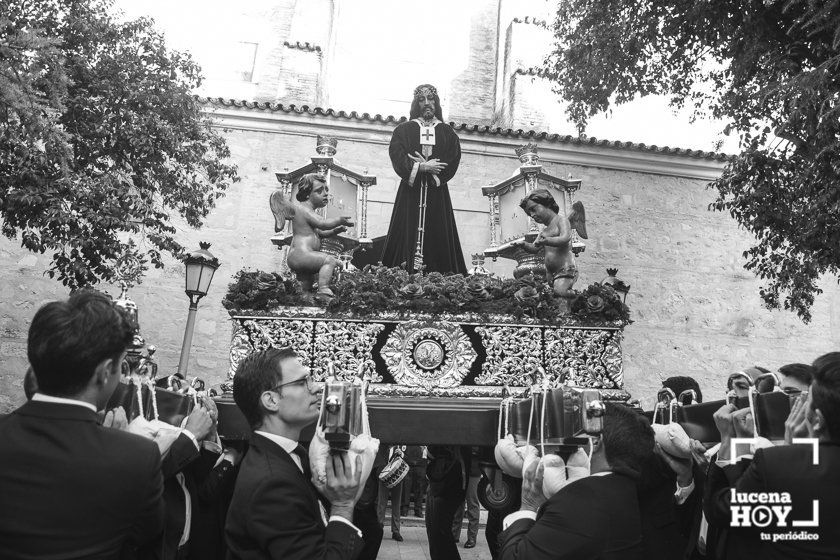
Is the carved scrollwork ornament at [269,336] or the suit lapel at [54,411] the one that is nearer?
the suit lapel at [54,411]

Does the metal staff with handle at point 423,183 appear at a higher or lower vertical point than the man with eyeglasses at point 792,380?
higher

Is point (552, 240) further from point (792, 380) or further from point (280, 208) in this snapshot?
point (792, 380)

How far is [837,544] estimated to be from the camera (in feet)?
7.32

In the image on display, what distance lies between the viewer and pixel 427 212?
21.1 feet

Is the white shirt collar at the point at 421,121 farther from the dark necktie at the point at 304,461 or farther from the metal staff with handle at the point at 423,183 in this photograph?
the dark necktie at the point at 304,461

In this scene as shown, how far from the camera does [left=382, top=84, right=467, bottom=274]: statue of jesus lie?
6.29 metres

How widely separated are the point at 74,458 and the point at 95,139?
8281 mm

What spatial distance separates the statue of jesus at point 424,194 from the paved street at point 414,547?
3.49 meters

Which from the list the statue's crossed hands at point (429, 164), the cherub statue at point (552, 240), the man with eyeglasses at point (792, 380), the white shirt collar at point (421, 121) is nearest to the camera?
the man with eyeglasses at point (792, 380)

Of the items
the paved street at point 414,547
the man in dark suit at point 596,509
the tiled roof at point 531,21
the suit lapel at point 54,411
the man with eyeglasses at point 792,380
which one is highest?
the tiled roof at point 531,21

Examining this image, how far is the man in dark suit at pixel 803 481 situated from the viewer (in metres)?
2.26

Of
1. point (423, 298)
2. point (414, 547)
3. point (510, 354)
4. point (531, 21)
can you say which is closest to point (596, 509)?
point (510, 354)
